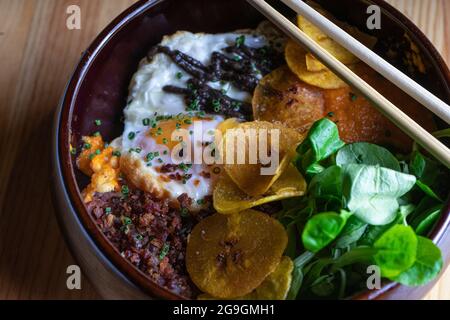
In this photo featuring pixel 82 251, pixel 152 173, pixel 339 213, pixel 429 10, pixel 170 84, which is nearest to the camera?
pixel 339 213

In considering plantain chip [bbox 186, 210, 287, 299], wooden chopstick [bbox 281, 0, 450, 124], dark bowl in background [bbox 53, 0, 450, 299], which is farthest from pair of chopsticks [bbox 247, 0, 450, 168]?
plantain chip [bbox 186, 210, 287, 299]

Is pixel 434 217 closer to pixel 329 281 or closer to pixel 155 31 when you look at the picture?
pixel 329 281

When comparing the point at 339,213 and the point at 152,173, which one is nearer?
the point at 339,213

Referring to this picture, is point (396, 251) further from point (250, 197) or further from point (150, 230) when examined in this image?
point (150, 230)

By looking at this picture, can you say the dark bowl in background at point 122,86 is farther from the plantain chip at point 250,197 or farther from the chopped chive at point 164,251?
the plantain chip at point 250,197

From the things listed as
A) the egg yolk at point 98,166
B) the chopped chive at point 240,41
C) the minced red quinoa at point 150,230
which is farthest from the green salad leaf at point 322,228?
the chopped chive at point 240,41

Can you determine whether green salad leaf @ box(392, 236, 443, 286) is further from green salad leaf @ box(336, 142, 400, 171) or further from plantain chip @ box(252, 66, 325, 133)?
plantain chip @ box(252, 66, 325, 133)

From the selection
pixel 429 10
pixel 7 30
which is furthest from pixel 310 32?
pixel 7 30

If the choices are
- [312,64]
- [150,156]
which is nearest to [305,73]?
[312,64]
